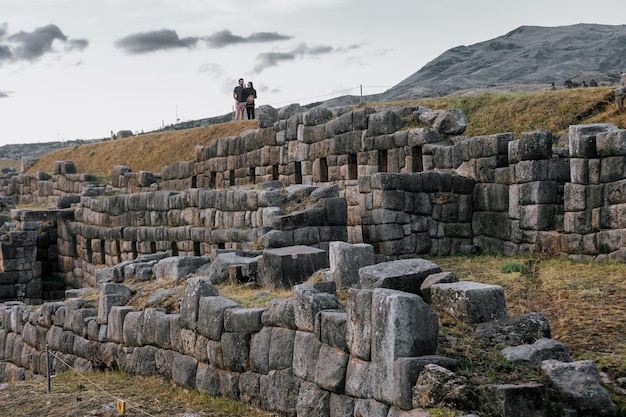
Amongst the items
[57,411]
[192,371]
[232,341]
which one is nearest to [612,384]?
[232,341]

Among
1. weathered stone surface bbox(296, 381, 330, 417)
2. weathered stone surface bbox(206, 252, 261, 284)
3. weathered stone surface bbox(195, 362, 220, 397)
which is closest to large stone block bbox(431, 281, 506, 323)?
weathered stone surface bbox(296, 381, 330, 417)

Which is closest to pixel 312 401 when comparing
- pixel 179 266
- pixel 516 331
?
pixel 516 331

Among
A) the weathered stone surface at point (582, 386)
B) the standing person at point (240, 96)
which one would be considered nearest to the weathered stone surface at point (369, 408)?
the weathered stone surface at point (582, 386)

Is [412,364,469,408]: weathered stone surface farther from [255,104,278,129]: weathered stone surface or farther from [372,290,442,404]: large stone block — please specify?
[255,104,278,129]: weathered stone surface

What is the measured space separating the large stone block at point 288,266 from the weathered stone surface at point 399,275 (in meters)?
2.91

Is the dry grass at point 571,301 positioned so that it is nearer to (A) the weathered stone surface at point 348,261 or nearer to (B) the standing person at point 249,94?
(A) the weathered stone surface at point 348,261

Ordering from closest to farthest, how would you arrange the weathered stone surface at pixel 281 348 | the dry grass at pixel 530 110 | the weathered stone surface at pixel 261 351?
the weathered stone surface at pixel 281 348, the weathered stone surface at pixel 261 351, the dry grass at pixel 530 110

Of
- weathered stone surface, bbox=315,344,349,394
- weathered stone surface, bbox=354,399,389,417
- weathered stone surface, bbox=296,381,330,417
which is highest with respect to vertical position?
weathered stone surface, bbox=315,344,349,394

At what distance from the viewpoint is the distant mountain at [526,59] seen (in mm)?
63094

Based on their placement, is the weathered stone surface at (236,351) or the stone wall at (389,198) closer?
the weathered stone surface at (236,351)

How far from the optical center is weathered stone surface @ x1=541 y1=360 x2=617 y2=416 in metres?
7.43

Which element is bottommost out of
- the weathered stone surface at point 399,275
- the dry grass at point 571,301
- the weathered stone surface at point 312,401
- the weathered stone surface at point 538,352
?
the weathered stone surface at point 312,401

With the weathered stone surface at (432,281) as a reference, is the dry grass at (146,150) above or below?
above

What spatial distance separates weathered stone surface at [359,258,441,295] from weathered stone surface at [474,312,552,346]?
125cm
